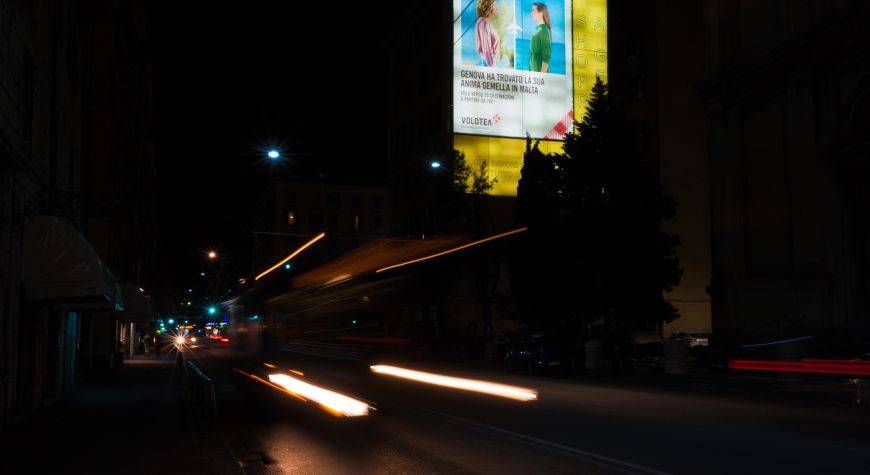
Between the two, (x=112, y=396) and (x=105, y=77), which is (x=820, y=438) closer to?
(x=112, y=396)

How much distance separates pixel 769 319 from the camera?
33.9 meters

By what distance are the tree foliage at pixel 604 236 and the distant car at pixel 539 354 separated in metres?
7.11

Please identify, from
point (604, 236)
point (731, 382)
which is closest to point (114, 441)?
point (731, 382)

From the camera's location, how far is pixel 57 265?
1512cm

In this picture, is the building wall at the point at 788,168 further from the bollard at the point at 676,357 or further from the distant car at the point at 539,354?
the distant car at the point at 539,354

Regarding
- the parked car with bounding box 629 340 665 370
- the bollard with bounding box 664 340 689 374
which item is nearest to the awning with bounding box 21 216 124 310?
the bollard with bounding box 664 340 689 374

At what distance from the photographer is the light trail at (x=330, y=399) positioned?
51.8 ft

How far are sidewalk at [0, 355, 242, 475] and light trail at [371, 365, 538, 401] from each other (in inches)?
277

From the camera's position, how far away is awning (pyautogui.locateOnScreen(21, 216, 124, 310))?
14961 mm

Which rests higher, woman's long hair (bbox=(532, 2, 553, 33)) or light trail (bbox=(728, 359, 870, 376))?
woman's long hair (bbox=(532, 2, 553, 33))

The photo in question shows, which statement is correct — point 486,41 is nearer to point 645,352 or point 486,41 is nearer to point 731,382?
point 645,352

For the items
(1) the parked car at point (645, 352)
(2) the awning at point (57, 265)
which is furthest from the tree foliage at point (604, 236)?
(2) the awning at point (57, 265)

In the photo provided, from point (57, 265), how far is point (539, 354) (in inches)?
762

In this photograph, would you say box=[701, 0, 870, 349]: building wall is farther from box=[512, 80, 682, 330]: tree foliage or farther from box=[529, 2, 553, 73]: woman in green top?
box=[529, 2, 553, 73]: woman in green top
